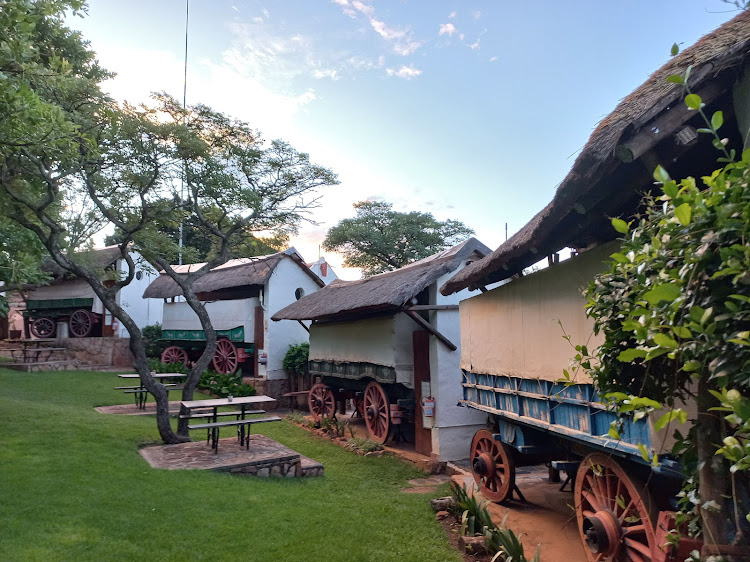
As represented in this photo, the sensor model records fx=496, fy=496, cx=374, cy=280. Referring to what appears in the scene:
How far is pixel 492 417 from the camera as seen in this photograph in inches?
266

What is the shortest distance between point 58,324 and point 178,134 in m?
15.8

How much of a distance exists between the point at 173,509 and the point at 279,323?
36.0ft

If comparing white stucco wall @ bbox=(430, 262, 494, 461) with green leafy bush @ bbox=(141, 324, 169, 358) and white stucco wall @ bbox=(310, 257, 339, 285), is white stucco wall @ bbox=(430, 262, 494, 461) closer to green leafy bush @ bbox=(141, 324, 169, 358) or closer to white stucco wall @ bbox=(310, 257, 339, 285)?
white stucco wall @ bbox=(310, 257, 339, 285)

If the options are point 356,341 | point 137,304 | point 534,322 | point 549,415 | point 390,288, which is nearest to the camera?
point 549,415

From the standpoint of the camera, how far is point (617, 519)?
13.3 feet

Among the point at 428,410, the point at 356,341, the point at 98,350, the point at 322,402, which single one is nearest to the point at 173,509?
the point at 428,410

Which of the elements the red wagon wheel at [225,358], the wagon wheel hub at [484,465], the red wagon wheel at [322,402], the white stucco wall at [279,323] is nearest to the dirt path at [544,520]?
the wagon wheel hub at [484,465]

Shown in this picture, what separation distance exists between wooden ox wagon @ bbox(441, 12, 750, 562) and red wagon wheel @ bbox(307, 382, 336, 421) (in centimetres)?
628

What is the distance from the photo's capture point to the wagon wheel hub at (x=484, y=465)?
21.5 feet

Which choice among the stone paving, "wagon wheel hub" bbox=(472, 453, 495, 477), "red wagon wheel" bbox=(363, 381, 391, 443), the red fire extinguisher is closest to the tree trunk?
"wagon wheel hub" bbox=(472, 453, 495, 477)

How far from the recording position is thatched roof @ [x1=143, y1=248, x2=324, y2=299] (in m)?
16.5

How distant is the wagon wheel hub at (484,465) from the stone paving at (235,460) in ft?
9.09

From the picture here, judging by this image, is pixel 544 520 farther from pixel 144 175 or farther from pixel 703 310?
pixel 144 175

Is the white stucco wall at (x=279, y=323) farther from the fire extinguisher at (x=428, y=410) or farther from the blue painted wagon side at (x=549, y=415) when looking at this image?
the blue painted wagon side at (x=549, y=415)
